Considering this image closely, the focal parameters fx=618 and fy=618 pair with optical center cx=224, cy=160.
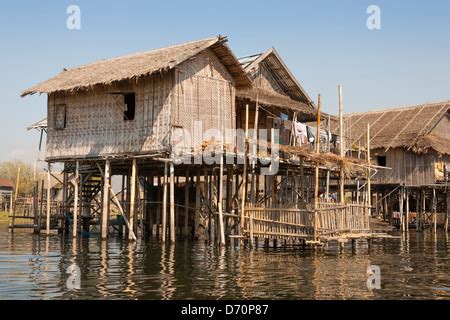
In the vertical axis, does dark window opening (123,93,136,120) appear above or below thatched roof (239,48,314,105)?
below

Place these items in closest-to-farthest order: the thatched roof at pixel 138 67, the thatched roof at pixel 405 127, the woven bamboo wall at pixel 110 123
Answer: the thatched roof at pixel 138 67 → the woven bamboo wall at pixel 110 123 → the thatched roof at pixel 405 127

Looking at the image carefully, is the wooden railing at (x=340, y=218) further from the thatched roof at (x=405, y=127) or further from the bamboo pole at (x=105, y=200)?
the thatched roof at (x=405, y=127)

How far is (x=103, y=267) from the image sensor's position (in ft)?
50.5

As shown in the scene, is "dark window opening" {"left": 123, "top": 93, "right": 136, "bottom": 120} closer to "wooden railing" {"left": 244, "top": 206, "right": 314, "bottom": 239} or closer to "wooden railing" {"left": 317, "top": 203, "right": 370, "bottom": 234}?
"wooden railing" {"left": 244, "top": 206, "right": 314, "bottom": 239}

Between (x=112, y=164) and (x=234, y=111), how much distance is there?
18.7 feet

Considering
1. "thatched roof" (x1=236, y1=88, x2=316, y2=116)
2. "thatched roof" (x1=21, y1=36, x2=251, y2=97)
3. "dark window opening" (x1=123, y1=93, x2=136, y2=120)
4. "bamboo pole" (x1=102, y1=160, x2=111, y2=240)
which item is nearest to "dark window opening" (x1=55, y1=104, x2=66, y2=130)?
"thatched roof" (x1=21, y1=36, x2=251, y2=97)

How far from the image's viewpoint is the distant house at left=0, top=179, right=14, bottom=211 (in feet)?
167

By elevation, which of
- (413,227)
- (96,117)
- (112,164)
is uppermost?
(96,117)

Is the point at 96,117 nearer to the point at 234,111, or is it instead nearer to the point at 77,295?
the point at 234,111

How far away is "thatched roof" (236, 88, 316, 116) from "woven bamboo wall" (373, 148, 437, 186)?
11.1 metres

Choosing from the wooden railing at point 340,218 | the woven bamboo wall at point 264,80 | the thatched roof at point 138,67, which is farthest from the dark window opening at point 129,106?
the wooden railing at point 340,218

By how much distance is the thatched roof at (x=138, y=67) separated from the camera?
853 inches

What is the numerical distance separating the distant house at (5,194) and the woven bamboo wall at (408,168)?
30.2 metres

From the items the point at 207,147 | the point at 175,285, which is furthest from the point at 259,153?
the point at 175,285
